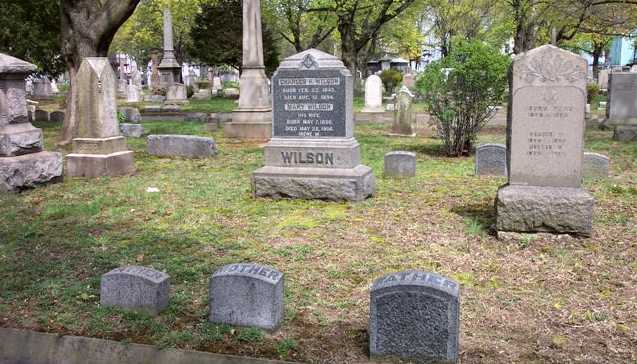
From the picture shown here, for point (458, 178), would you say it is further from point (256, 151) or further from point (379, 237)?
point (256, 151)

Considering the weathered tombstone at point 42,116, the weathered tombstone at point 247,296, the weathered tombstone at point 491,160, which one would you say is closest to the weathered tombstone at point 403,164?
the weathered tombstone at point 491,160

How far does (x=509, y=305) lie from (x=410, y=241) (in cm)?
182

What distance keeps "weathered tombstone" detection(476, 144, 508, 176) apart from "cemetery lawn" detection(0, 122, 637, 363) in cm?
30

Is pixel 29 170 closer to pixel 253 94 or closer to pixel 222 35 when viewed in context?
pixel 253 94

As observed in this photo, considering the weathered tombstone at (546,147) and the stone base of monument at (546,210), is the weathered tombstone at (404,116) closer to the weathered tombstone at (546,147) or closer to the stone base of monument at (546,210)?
the weathered tombstone at (546,147)

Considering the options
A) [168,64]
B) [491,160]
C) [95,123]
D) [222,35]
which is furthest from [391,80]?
[95,123]

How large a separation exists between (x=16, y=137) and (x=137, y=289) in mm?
5849

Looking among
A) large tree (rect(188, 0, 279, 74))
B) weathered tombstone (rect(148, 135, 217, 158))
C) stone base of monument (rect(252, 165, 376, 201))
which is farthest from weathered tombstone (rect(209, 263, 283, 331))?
large tree (rect(188, 0, 279, 74))

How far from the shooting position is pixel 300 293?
5145mm

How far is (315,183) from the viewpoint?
8.41 metres

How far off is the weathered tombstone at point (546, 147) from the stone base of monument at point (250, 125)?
1020cm

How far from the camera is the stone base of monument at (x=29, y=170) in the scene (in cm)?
913

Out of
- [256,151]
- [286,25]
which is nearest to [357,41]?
[286,25]

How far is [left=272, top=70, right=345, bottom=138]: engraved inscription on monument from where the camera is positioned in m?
8.52
